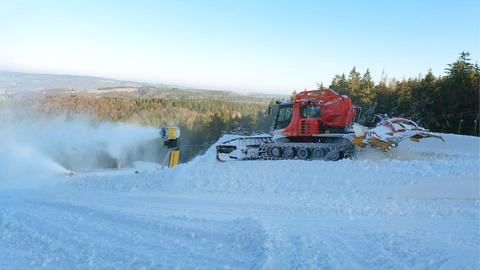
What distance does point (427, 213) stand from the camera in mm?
6648

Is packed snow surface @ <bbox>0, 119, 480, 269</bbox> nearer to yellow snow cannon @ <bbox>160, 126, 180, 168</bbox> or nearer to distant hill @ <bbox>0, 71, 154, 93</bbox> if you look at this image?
yellow snow cannon @ <bbox>160, 126, 180, 168</bbox>

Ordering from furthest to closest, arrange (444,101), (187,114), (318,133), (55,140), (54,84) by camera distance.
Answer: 1. (187,114)
2. (444,101)
3. (54,84)
4. (55,140)
5. (318,133)

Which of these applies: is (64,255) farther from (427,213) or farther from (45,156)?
(45,156)

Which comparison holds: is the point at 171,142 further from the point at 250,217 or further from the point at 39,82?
the point at 39,82

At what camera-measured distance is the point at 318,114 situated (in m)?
13.6

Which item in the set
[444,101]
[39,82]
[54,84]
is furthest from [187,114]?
[444,101]

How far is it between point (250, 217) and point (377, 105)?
88.1 ft

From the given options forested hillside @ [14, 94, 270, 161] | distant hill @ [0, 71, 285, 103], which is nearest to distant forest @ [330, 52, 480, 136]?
forested hillside @ [14, 94, 270, 161]

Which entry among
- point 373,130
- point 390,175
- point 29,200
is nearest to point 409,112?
point 373,130

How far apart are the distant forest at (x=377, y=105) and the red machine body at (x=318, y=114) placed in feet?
5.14

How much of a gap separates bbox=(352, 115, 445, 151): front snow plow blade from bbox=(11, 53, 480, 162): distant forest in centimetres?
207

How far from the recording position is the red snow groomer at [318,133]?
12695 mm

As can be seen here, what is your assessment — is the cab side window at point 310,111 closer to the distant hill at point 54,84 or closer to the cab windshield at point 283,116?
the cab windshield at point 283,116

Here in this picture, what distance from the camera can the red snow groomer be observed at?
500 inches
